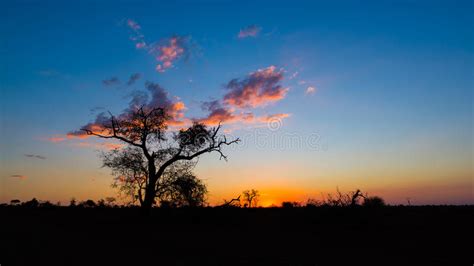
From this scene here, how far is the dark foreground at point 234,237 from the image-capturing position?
1364cm

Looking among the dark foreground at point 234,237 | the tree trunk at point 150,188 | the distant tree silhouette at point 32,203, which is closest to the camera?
the dark foreground at point 234,237

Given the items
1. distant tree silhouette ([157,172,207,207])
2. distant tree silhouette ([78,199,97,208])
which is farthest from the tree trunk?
distant tree silhouette ([78,199,97,208])

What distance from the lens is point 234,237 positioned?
18453 mm

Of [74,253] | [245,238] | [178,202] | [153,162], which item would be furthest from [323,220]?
[74,253]

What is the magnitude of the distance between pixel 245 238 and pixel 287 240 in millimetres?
2070

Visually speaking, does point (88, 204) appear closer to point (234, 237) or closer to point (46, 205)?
point (46, 205)

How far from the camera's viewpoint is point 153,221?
72.6 feet

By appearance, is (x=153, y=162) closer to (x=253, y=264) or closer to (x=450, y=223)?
(x=253, y=264)

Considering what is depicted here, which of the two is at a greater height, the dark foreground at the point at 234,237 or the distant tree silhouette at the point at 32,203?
the distant tree silhouette at the point at 32,203

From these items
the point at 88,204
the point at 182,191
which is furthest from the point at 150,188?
the point at 88,204

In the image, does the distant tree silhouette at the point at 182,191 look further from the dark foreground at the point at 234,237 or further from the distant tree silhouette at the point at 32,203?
the distant tree silhouette at the point at 32,203

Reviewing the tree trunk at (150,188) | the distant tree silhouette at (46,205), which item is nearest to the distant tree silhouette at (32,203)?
the distant tree silhouette at (46,205)

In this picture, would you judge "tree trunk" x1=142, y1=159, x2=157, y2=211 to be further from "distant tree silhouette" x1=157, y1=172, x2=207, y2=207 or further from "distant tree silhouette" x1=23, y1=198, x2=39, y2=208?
"distant tree silhouette" x1=23, y1=198, x2=39, y2=208

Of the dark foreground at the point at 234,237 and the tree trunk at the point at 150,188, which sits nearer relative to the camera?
the dark foreground at the point at 234,237
